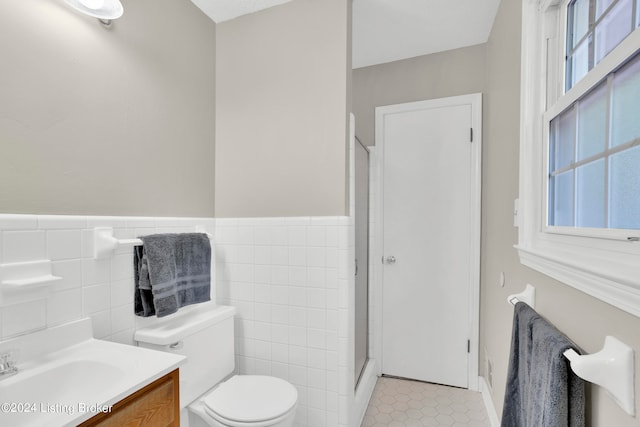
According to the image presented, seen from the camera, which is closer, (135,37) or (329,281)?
(135,37)

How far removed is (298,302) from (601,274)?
1337 millimetres

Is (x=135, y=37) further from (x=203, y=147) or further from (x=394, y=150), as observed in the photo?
(x=394, y=150)

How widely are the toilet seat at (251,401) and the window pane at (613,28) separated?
1.67 m

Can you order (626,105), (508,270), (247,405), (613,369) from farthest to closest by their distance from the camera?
(508,270) < (247,405) < (626,105) < (613,369)

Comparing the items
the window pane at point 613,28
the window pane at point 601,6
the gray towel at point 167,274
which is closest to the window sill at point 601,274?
the window pane at point 613,28

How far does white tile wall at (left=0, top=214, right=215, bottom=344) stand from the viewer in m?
0.98

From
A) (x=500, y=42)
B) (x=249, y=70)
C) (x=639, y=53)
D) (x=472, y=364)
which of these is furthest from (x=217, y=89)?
(x=472, y=364)

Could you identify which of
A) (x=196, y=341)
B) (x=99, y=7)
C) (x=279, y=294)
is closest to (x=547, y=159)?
(x=279, y=294)

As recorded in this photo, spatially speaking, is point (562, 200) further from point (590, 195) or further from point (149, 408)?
point (149, 408)

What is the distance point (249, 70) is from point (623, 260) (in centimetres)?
189

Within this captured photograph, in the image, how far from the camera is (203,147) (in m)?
1.84

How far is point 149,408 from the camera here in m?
0.92

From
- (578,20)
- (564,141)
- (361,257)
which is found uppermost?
(578,20)

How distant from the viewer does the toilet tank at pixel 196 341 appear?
133cm
